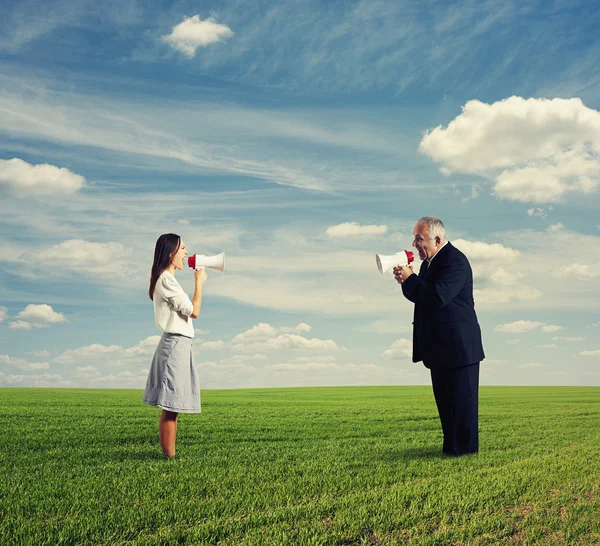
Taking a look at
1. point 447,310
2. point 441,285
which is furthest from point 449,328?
point 441,285

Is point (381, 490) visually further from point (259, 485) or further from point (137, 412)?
point (137, 412)

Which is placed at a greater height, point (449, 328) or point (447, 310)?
point (447, 310)

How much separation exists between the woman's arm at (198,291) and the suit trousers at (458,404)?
3.41 m

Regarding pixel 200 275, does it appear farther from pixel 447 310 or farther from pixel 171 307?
pixel 447 310

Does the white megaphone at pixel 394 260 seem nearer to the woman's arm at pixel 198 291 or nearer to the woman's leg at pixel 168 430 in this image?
the woman's arm at pixel 198 291

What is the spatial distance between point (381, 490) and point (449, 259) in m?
3.38

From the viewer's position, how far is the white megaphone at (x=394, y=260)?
7773mm

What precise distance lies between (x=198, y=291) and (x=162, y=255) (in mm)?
664

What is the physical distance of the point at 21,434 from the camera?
1093 centimetres

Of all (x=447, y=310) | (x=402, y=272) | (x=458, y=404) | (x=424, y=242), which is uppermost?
(x=424, y=242)

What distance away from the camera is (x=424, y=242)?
7922 millimetres

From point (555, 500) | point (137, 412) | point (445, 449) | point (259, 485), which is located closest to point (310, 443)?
point (445, 449)

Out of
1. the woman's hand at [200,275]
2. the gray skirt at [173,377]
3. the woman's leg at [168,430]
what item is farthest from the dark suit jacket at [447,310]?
the woman's leg at [168,430]

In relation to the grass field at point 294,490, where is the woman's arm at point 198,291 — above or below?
above
